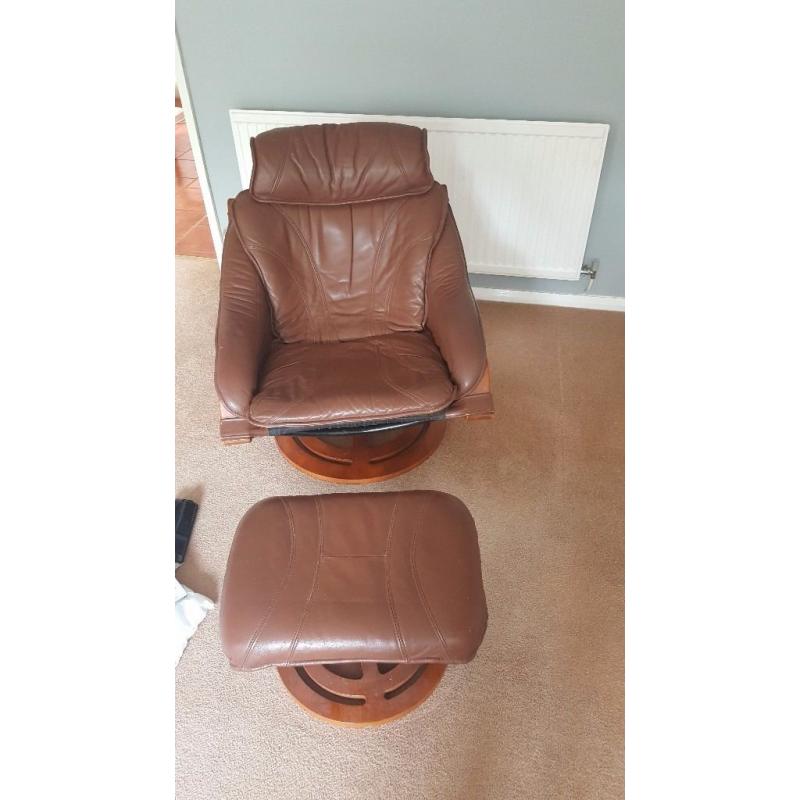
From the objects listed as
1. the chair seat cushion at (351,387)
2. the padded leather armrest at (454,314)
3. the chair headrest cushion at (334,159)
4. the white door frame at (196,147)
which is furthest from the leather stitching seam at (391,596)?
the white door frame at (196,147)

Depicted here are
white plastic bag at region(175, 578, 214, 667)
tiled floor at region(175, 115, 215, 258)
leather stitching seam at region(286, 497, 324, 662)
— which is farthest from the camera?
tiled floor at region(175, 115, 215, 258)

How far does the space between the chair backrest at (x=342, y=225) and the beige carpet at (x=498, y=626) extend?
1.57 feet

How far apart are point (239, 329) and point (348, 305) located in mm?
396

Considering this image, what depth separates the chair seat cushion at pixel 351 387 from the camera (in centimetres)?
165

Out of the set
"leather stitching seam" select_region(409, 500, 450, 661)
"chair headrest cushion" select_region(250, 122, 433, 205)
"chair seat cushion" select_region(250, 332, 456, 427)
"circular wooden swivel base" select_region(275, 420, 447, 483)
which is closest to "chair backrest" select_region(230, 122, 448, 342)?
"chair headrest cushion" select_region(250, 122, 433, 205)

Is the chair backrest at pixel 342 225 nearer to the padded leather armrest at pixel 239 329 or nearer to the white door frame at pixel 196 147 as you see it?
the padded leather armrest at pixel 239 329

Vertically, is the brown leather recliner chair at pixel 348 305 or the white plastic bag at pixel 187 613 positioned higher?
the brown leather recliner chair at pixel 348 305

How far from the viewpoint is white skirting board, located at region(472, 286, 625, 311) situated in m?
2.62

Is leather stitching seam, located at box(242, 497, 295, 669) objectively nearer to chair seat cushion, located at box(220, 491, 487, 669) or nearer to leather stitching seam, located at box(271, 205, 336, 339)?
chair seat cushion, located at box(220, 491, 487, 669)

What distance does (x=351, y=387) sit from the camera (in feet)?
5.56

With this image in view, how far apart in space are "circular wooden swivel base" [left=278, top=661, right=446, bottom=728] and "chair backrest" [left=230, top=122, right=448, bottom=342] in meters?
0.99
